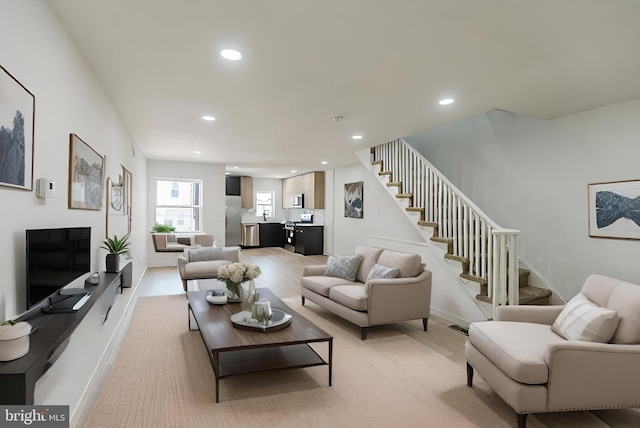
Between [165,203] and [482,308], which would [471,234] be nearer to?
[482,308]

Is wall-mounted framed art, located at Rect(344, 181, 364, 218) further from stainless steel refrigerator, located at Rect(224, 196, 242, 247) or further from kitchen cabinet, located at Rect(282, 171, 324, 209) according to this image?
stainless steel refrigerator, located at Rect(224, 196, 242, 247)

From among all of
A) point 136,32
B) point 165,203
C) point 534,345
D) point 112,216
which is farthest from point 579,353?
point 165,203

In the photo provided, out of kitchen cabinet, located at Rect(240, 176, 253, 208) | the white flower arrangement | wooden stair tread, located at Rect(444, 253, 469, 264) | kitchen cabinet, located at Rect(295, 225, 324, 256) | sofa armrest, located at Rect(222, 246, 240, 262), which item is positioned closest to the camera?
the white flower arrangement

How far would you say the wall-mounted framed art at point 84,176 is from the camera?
241 cm

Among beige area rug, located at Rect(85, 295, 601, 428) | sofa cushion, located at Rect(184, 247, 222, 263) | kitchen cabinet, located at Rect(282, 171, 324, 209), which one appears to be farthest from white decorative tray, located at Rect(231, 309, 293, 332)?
kitchen cabinet, located at Rect(282, 171, 324, 209)

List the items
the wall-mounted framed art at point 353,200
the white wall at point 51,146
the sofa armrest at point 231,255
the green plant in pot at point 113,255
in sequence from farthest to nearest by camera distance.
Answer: the wall-mounted framed art at point 353,200
the sofa armrest at point 231,255
the green plant in pot at point 113,255
the white wall at point 51,146

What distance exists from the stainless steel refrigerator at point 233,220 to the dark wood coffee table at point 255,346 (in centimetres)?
807

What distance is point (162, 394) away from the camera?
8.18 ft

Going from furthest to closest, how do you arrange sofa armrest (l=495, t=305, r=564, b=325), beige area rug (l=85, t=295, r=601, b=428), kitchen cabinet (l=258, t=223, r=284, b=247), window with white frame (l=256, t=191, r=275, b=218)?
window with white frame (l=256, t=191, r=275, b=218)
kitchen cabinet (l=258, t=223, r=284, b=247)
sofa armrest (l=495, t=305, r=564, b=325)
beige area rug (l=85, t=295, r=601, b=428)

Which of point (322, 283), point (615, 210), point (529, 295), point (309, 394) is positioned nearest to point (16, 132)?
point (309, 394)

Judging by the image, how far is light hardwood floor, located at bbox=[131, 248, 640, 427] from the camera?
2.37 meters

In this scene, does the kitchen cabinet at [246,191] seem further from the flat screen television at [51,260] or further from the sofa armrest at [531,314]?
the sofa armrest at [531,314]

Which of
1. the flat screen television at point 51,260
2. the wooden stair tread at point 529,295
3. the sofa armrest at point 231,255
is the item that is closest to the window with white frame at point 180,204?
the sofa armrest at point 231,255

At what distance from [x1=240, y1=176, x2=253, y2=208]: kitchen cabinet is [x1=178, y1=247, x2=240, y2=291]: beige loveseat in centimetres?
543
